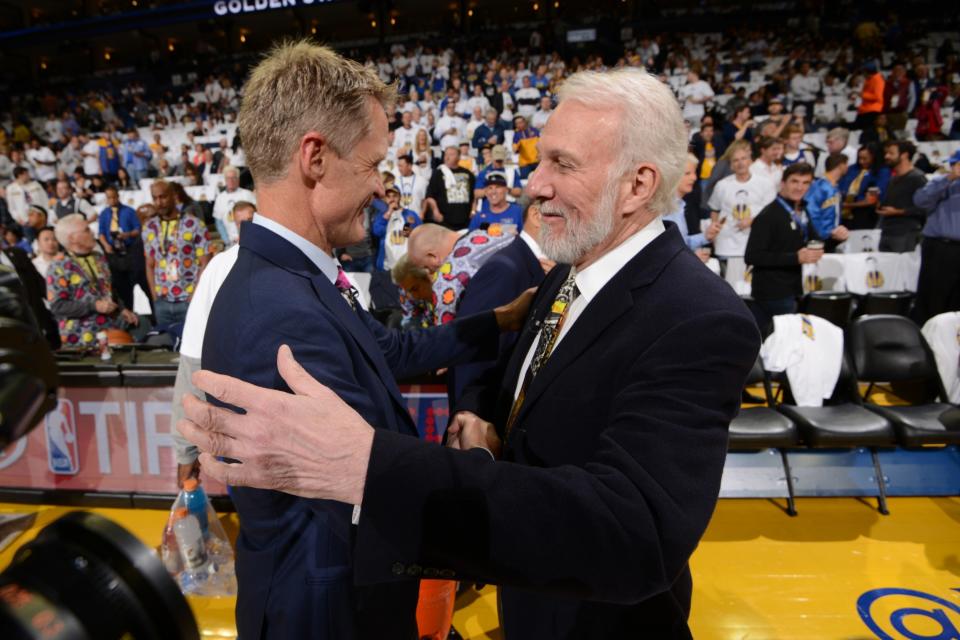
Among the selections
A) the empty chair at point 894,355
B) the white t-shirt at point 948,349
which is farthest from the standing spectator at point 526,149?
the white t-shirt at point 948,349

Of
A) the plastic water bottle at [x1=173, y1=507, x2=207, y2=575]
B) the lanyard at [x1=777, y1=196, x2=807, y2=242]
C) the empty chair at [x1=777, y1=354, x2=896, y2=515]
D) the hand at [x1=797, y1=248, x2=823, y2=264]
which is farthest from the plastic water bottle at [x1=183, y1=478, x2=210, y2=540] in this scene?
the lanyard at [x1=777, y1=196, x2=807, y2=242]

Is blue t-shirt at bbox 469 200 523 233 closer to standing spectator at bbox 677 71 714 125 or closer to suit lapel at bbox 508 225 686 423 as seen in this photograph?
suit lapel at bbox 508 225 686 423

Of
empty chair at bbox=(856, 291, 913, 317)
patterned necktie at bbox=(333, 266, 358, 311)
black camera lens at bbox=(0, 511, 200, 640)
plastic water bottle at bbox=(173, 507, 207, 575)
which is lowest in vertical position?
plastic water bottle at bbox=(173, 507, 207, 575)

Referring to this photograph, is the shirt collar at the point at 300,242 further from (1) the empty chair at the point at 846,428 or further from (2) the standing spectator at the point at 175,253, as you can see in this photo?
(2) the standing spectator at the point at 175,253

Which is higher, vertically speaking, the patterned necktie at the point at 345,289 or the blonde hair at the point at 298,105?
the blonde hair at the point at 298,105

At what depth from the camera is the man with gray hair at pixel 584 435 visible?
2.52 ft

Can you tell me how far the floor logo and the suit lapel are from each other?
2.56 metres

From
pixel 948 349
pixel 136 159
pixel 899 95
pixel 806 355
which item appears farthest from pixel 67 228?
pixel 899 95

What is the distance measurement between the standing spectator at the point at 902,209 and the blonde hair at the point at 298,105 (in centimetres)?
760

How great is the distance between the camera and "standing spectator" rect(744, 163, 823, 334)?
4814 millimetres

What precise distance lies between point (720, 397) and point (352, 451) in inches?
24.4

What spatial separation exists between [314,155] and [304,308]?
0.44 m

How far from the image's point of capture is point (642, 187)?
1321 mm

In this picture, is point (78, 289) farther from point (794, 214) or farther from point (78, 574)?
point (794, 214)
